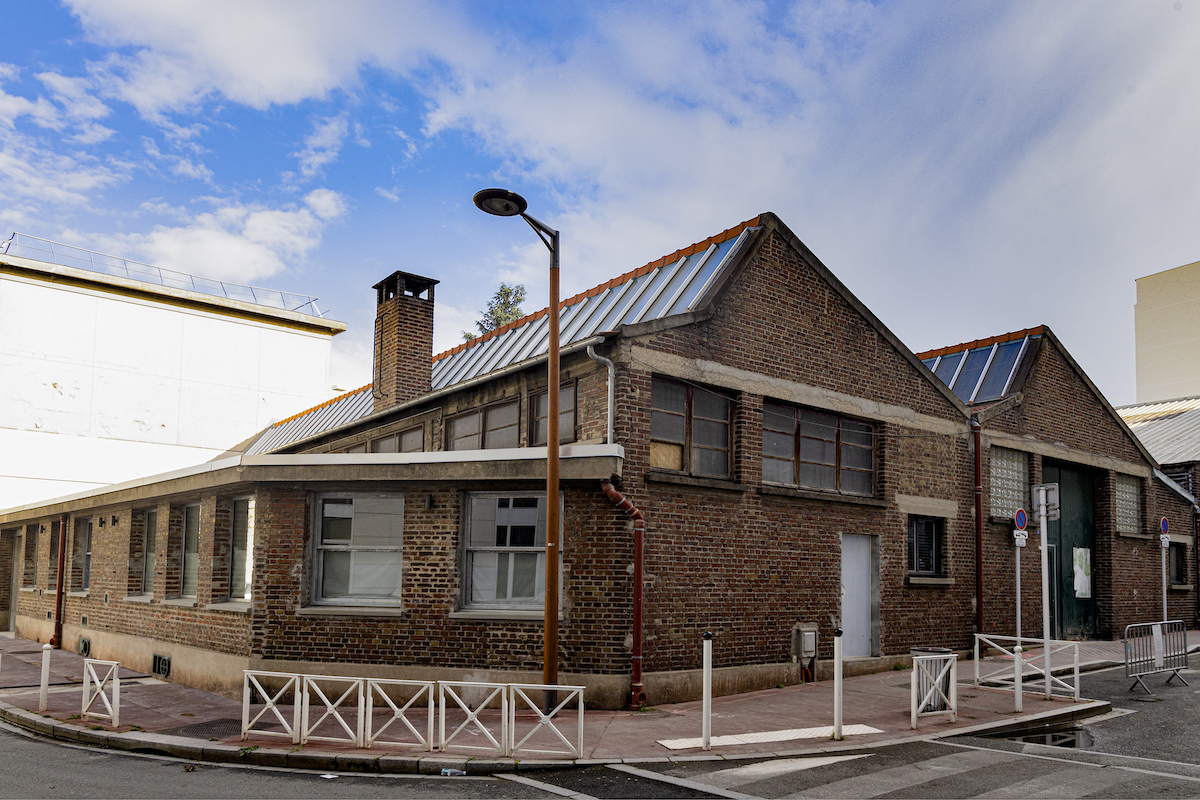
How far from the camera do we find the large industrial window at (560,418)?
13.4 m

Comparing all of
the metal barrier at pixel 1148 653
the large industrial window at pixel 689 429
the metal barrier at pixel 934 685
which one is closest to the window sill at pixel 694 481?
the large industrial window at pixel 689 429

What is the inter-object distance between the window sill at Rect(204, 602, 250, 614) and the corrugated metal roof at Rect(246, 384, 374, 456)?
6109mm

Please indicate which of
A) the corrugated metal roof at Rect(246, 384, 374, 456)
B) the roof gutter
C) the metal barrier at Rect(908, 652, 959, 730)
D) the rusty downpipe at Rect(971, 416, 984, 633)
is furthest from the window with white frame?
the corrugated metal roof at Rect(246, 384, 374, 456)

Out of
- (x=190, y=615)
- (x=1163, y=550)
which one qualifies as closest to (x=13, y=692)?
(x=190, y=615)

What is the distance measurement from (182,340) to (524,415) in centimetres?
2798

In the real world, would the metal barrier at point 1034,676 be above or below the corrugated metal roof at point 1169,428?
below

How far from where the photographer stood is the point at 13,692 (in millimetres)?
13430

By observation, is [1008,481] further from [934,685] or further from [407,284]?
[407,284]

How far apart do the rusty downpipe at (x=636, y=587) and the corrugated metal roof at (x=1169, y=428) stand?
22434 millimetres

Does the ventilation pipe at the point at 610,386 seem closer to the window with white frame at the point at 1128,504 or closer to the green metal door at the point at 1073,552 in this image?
the green metal door at the point at 1073,552

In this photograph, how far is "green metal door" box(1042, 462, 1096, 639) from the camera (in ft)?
68.7

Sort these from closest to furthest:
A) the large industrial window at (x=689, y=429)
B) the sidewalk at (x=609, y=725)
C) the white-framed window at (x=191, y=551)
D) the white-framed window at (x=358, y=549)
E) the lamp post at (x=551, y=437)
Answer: the sidewalk at (x=609, y=725) < the lamp post at (x=551, y=437) < the white-framed window at (x=358, y=549) < the large industrial window at (x=689, y=429) < the white-framed window at (x=191, y=551)

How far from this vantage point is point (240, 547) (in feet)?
46.8

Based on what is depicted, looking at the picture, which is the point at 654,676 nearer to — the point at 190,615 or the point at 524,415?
the point at 524,415
